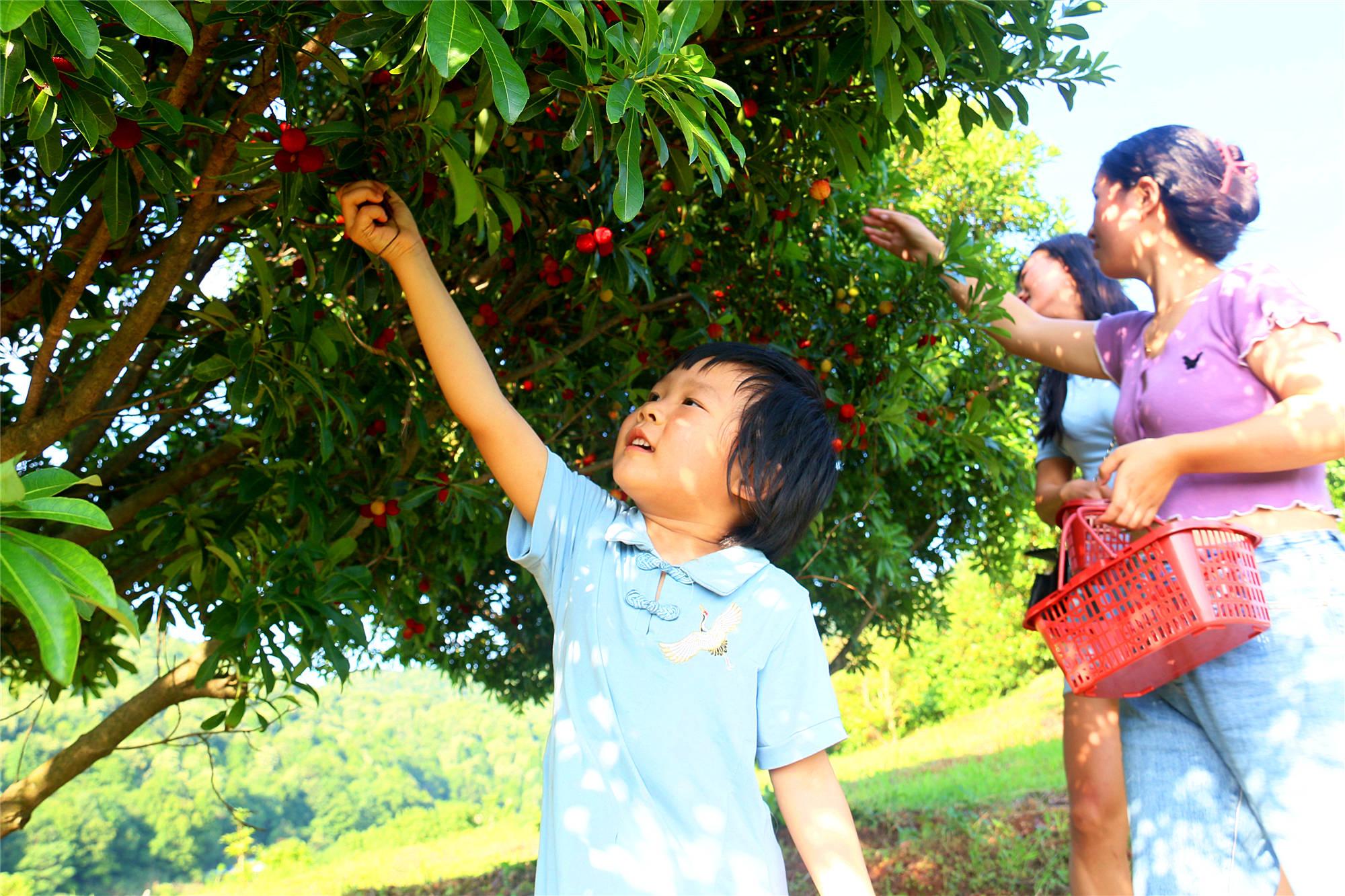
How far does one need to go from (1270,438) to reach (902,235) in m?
1.25

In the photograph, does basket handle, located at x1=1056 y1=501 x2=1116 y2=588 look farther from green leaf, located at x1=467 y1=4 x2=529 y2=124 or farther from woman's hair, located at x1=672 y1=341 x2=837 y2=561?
green leaf, located at x1=467 y1=4 x2=529 y2=124

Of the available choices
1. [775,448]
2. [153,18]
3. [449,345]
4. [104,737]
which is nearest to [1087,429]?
[775,448]

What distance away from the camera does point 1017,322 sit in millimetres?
2432

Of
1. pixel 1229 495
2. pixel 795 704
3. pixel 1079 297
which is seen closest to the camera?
pixel 795 704

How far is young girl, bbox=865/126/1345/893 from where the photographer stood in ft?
5.03

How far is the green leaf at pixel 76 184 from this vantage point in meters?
1.54

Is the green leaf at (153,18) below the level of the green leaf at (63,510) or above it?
above

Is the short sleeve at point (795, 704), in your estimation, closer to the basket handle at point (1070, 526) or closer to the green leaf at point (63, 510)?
the basket handle at point (1070, 526)

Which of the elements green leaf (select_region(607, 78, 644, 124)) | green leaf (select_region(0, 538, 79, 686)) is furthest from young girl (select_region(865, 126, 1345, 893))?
green leaf (select_region(0, 538, 79, 686))

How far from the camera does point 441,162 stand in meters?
1.74

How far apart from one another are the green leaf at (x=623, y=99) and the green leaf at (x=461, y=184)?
0.37 m

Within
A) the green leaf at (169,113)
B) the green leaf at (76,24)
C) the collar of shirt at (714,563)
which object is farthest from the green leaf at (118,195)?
the collar of shirt at (714,563)

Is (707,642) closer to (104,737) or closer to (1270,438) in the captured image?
(1270,438)

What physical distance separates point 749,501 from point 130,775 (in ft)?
29.9
